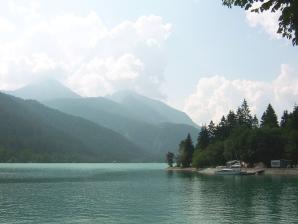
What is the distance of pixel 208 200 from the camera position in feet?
267

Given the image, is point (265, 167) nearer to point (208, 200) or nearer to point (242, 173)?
point (242, 173)

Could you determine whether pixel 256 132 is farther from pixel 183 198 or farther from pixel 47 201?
pixel 47 201

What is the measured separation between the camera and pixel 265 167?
7421 inches

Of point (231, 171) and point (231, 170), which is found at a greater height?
point (231, 170)

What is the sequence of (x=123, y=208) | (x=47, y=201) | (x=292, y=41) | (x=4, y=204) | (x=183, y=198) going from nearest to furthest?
1. (x=292, y=41)
2. (x=123, y=208)
3. (x=4, y=204)
4. (x=47, y=201)
5. (x=183, y=198)

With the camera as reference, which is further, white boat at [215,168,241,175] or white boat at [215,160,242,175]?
white boat at [215,160,242,175]

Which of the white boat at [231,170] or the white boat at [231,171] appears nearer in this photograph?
the white boat at [231,171]

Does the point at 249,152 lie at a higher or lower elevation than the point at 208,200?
higher

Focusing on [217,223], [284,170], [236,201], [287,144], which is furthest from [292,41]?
[287,144]

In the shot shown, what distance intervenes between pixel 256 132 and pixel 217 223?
135437mm

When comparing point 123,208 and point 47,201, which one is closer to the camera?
point 123,208

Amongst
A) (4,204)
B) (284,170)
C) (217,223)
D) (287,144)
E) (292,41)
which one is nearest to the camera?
(292,41)

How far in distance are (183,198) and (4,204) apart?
3188cm

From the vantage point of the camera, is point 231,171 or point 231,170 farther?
point 231,170
